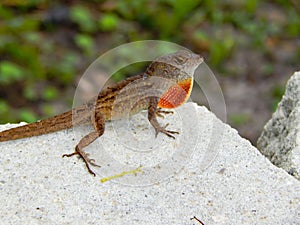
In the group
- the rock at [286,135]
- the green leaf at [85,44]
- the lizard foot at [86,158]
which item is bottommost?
the green leaf at [85,44]

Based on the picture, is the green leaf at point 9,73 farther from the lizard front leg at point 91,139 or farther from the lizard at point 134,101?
the lizard front leg at point 91,139

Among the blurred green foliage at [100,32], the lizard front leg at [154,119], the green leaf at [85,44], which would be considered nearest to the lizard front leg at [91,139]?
the lizard front leg at [154,119]

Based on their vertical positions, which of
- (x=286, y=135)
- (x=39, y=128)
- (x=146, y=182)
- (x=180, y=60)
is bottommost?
(x=39, y=128)

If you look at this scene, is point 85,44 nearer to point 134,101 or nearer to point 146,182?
point 134,101

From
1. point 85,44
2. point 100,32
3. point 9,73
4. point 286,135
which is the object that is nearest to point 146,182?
point 286,135

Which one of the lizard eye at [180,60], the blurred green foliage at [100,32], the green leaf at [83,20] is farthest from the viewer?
the green leaf at [83,20]

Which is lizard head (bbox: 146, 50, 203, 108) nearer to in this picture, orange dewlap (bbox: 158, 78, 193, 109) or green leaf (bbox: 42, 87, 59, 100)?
orange dewlap (bbox: 158, 78, 193, 109)

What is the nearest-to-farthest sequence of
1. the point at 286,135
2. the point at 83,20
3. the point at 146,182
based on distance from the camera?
the point at 146,182
the point at 286,135
the point at 83,20
